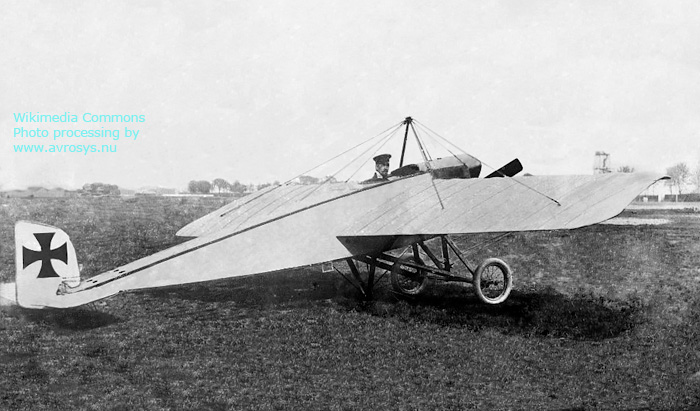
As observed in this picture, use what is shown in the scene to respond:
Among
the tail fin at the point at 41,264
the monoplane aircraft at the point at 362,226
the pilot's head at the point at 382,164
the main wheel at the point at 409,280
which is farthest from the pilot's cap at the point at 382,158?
the tail fin at the point at 41,264

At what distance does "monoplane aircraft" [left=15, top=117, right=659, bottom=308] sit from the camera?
19.9 feet

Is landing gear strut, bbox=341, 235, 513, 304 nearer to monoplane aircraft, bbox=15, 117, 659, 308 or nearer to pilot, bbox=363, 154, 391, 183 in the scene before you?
monoplane aircraft, bbox=15, 117, 659, 308

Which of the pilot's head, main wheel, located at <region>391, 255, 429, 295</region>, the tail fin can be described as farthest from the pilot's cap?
the tail fin

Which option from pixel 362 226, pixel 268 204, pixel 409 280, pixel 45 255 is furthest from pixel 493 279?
pixel 45 255

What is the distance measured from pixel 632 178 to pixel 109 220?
15.7 metres

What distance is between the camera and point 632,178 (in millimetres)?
7500

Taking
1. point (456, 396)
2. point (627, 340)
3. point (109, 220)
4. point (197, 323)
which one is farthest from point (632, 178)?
point (109, 220)

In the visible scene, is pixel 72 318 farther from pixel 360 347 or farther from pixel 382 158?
pixel 382 158

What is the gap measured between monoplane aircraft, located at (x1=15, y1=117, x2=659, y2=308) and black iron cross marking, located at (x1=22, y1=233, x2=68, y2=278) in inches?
0.4

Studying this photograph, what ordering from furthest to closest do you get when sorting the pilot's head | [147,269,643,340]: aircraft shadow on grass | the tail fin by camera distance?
the pilot's head, [147,269,643,340]: aircraft shadow on grass, the tail fin

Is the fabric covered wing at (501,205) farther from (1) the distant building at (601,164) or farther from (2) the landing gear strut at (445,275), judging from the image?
(1) the distant building at (601,164)

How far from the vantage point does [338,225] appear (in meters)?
7.96

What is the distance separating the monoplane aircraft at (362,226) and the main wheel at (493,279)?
17 mm

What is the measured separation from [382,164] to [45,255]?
5273mm
